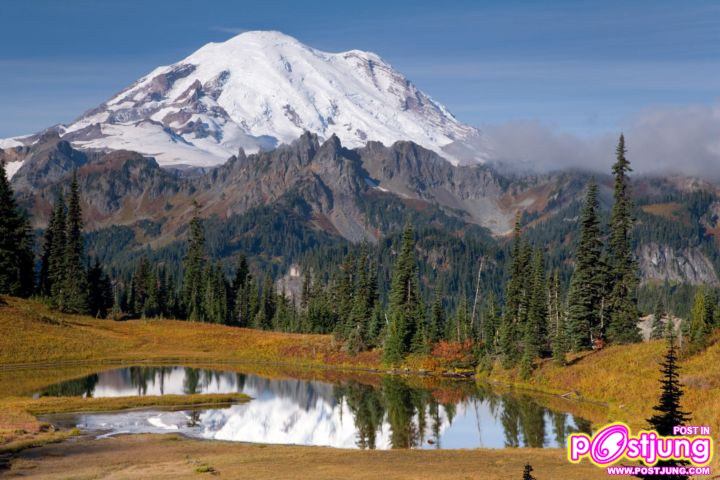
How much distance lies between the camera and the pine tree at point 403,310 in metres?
102

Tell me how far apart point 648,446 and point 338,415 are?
38926 millimetres

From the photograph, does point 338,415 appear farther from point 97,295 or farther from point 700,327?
point 97,295

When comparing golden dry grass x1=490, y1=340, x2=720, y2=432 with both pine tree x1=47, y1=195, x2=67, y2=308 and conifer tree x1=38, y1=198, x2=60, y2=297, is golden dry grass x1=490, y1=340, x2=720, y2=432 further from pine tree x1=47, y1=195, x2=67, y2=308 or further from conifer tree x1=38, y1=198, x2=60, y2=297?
conifer tree x1=38, y1=198, x2=60, y2=297

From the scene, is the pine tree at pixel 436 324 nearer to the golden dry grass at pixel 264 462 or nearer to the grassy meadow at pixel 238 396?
the grassy meadow at pixel 238 396

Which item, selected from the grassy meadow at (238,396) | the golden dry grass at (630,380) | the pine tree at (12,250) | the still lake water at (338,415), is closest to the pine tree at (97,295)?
the pine tree at (12,250)

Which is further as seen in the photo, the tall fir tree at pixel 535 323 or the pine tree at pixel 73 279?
the pine tree at pixel 73 279

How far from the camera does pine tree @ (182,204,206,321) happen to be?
5827 inches

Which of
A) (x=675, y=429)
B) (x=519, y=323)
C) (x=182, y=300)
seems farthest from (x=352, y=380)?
(x=182, y=300)

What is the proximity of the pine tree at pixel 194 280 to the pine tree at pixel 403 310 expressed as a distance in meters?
49.1

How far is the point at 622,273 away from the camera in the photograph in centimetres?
8750

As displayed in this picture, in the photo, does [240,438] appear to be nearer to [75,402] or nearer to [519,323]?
[75,402]

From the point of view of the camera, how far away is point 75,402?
6119cm

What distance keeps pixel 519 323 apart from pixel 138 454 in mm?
62847

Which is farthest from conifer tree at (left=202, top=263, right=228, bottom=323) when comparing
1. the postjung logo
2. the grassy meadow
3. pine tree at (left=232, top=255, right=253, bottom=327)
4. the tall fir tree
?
the postjung logo
